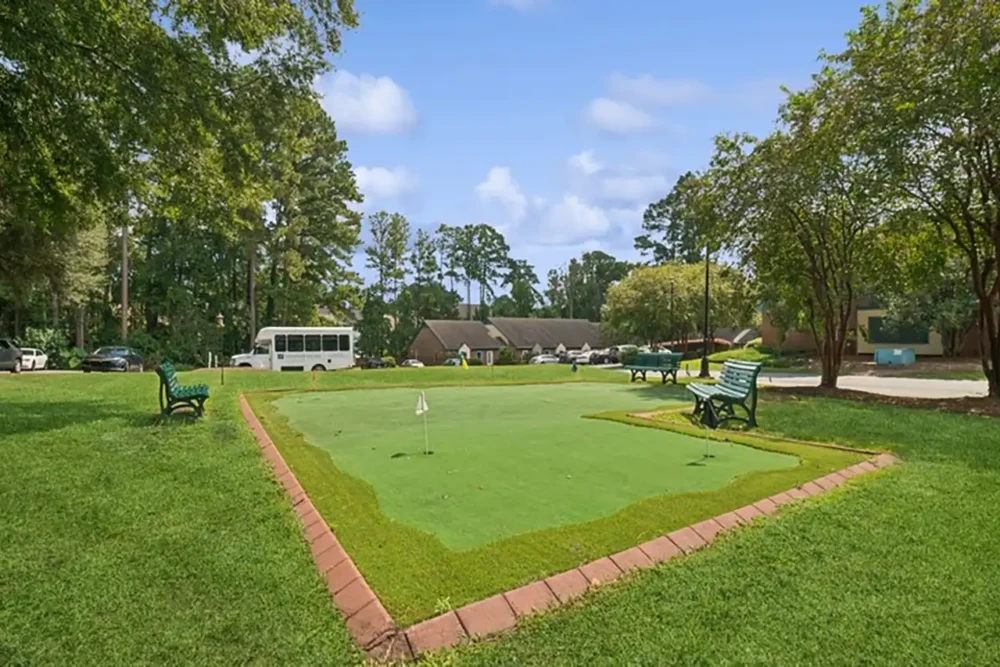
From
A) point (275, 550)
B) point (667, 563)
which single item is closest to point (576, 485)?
point (667, 563)

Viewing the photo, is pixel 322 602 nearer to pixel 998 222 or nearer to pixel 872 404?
pixel 872 404

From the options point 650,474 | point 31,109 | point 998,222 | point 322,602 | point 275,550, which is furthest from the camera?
point 998,222

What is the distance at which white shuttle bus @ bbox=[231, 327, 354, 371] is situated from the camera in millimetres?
28438

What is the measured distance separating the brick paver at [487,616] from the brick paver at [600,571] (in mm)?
549

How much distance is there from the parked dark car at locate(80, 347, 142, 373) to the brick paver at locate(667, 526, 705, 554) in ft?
96.4

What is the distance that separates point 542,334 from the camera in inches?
2462

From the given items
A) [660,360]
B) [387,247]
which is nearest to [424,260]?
[387,247]

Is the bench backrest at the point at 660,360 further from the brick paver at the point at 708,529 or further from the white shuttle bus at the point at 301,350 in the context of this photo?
the white shuttle bus at the point at 301,350

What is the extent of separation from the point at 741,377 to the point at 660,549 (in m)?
6.27

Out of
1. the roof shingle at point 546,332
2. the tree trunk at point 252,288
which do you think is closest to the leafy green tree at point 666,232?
the roof shingle at point 546,332

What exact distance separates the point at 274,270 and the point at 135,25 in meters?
35.3

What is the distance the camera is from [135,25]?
8.01 metres

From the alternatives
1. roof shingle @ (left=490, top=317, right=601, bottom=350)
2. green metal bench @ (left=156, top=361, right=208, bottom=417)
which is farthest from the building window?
green metal bench @ (left=156, top=361, right=208, bottom=417)

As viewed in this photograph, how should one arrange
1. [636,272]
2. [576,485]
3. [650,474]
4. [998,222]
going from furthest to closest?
[636,272] < [998,222] < [650,474] < [576,485]
